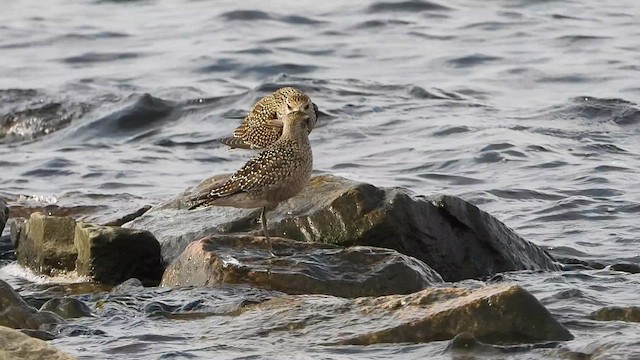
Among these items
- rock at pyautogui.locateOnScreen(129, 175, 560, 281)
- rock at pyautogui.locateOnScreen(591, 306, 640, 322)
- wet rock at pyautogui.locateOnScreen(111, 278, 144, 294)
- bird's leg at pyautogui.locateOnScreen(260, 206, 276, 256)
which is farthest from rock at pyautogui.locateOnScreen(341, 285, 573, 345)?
wet rock at pyautogui.locateOnScreen(111, 278, 144, 294)

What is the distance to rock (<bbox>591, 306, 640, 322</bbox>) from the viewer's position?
7.03 meters

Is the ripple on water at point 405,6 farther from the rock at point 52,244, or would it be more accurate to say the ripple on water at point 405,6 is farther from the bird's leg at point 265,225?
the bird's leg at point 265,225

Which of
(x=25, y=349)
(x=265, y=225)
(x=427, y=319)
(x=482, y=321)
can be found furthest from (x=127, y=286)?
(x=482, y=321)

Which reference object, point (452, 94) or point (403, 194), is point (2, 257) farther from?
point (452, 94)

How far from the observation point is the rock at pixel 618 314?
23.1 ft

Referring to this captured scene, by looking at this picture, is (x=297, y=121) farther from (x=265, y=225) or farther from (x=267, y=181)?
(x=265, y=225)

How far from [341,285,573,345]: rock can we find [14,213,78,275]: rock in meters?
2.91

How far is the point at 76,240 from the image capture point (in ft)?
29.0

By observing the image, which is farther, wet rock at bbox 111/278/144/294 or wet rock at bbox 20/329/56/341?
wet rock at bbox 111/278/144/294

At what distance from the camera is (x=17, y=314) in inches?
279

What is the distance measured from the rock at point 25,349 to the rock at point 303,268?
204cm

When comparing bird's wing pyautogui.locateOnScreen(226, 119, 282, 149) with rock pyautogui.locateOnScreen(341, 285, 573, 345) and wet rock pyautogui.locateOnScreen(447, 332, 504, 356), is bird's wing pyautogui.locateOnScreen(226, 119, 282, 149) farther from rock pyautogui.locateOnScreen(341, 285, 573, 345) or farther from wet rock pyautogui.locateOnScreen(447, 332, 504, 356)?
wet rock pyautogui.locateOnScreen(447, 332, 504, 356)

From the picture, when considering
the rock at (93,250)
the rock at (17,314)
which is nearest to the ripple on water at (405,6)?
the rock at (93,250)

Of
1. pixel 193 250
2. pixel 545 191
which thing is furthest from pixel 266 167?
pixel 545 191
